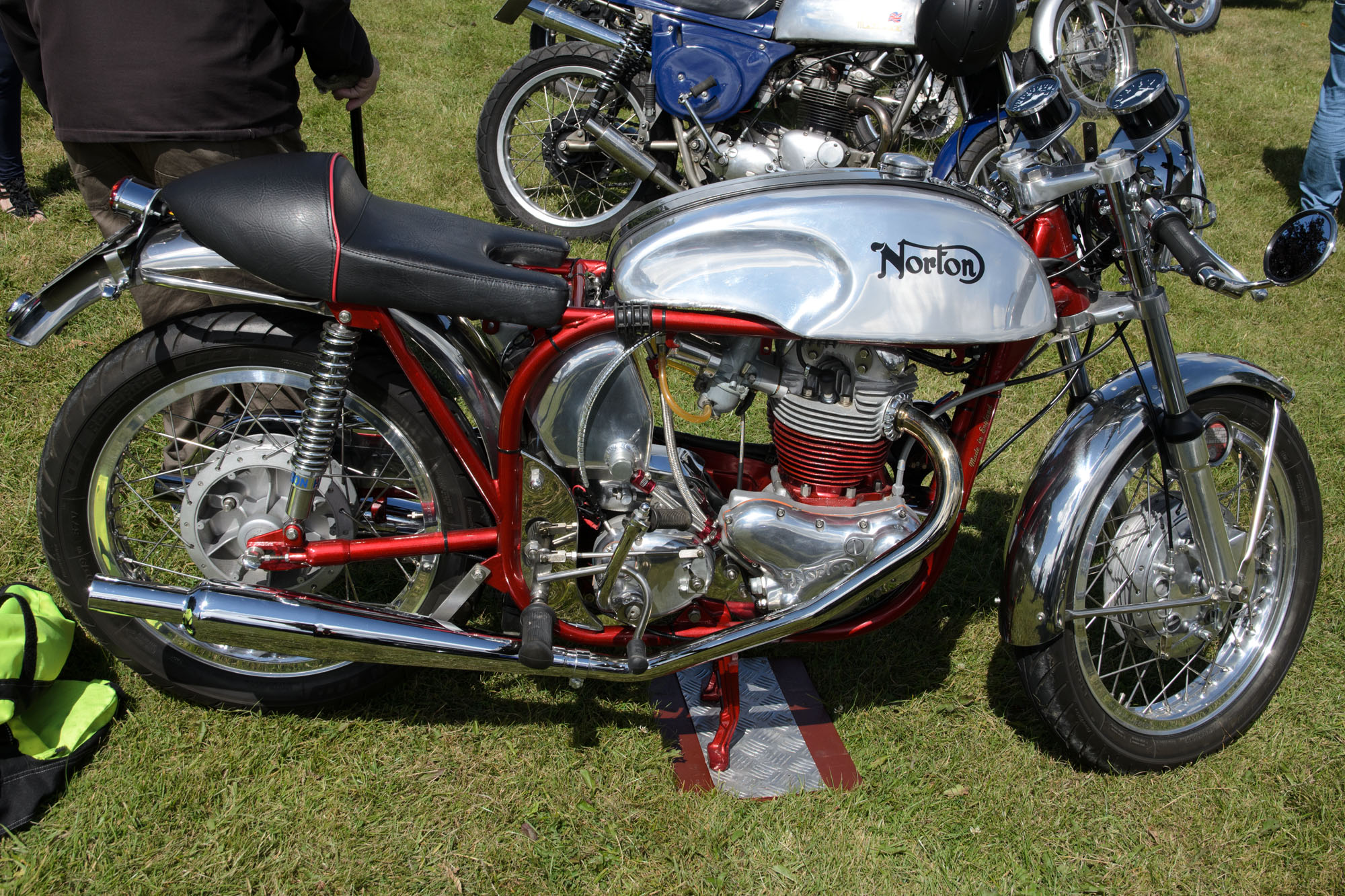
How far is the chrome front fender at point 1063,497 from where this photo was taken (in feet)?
6.70

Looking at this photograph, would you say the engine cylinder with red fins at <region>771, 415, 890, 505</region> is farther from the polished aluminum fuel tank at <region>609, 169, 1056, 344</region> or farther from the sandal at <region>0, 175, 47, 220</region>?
the sandal at <region>0, 175, 47, 220</region>

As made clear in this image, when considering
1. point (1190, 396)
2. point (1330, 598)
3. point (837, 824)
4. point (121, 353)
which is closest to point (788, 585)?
point (837, 824)

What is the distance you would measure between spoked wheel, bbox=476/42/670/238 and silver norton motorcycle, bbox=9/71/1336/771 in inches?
122

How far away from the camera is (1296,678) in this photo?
8.82 feet

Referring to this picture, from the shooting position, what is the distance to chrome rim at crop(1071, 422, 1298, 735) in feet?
7.36

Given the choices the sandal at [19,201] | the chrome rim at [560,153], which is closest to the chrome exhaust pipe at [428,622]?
the chrome rim at [560,153]

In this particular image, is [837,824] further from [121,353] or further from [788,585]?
[121,353]

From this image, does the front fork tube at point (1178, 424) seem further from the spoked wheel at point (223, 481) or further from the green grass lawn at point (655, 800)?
the spoked wheel at point (223, 481)

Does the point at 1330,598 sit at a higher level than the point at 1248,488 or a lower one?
lower

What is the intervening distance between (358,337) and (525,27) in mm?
6913

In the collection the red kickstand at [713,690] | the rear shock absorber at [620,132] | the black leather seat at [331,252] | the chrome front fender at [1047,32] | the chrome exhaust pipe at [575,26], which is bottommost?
the red kickstand at [713,690]

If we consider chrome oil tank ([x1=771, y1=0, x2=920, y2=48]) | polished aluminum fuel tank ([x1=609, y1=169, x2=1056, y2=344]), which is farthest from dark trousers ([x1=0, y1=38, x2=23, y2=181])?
polished aluminum fuel tank ([x1=609, y1=169, x2=1056, y2=344])

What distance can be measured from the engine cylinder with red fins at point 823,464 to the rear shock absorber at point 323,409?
918 mm

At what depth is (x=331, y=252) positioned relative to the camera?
1761 millimetres
